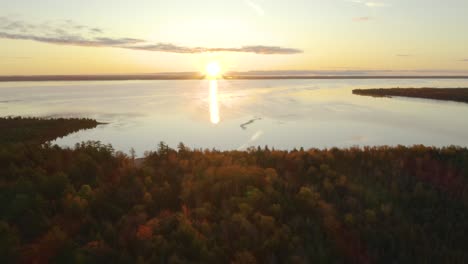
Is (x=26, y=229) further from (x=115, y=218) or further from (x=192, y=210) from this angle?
(x=192, y=210)

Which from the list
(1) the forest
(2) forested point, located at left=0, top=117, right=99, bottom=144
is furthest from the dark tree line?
(2) forested point, located at left=0, top=117, right=99, bottom=144

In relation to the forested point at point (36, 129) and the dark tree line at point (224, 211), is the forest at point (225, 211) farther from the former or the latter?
the forested point at point (36, 129)

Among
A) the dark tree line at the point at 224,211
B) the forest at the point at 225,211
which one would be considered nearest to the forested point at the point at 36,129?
the forest at the point at 225,211

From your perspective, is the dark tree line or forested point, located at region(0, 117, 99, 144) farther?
forested point, located at region(0, 117, 99, 144)

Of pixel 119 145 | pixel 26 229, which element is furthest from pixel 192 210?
pixel 119 145

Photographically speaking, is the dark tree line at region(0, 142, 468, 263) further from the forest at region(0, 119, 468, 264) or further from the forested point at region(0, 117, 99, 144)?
the forested point at region(0, 117, 99, 144)

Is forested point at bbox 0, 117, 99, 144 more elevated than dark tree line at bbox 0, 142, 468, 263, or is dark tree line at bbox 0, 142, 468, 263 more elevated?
dark tree line at bbox 0, 142, 468, 263

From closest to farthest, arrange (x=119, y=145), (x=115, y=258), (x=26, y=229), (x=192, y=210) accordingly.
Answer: (x=115, y=258)
(x=26, y=229)
(x=192, y=210)
(x=119, y=145)
